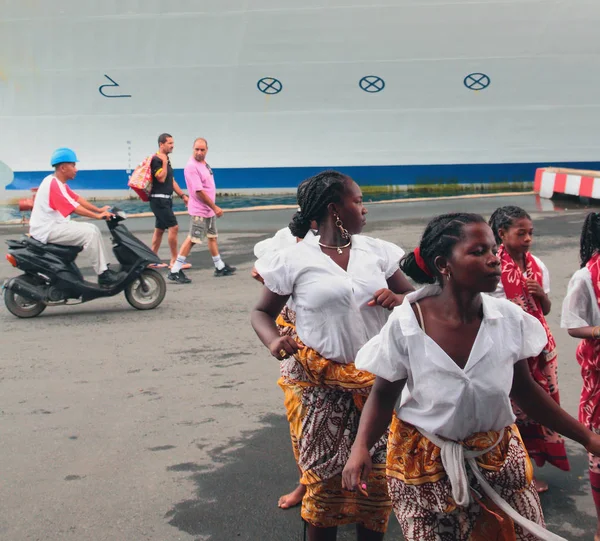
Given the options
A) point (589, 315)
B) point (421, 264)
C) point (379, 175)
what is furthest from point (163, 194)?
point (379, 175)

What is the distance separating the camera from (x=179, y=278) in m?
9.26

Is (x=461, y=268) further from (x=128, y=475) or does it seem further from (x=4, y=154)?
(x=4, y=154)

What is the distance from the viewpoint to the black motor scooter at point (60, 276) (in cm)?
766

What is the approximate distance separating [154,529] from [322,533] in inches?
36.1

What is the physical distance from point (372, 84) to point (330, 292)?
1574cm

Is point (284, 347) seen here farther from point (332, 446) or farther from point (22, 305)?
point (22, 305)

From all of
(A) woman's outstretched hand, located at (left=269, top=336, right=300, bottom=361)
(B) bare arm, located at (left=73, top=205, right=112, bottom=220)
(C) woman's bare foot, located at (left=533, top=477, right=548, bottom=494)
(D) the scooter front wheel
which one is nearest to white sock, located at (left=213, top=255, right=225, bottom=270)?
(D) the scooter front wheel

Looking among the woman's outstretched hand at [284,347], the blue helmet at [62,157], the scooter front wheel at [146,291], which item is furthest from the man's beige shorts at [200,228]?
the woman's outstretched hand at [284,347]

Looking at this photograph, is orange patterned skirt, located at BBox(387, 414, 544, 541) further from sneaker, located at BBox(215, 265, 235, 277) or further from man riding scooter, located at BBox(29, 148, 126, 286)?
sneaker, located at BBox(215, 265, 235, 277)

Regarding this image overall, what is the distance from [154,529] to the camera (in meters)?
3.65

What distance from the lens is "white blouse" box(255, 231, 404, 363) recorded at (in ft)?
10.0

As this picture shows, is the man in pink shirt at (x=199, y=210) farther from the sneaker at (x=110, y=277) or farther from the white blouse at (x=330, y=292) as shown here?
the white blouse at (x=330, y=292)

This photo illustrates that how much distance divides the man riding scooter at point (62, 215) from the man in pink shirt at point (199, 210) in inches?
61.0

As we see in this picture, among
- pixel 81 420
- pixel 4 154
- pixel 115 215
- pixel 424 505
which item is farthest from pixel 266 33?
pixel 424 505
